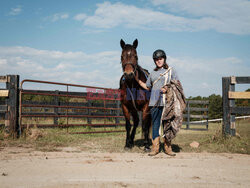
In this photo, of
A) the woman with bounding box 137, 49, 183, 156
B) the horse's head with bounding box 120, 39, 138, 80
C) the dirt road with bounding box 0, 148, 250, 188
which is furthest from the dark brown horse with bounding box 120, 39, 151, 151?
the dirt road with bounding box 0, 148, 250, 188

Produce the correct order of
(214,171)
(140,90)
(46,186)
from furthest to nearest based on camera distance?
(140,90)
(214,171)
(46,186)

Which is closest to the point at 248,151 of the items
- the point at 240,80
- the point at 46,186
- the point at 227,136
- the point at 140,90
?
the point at 227,136

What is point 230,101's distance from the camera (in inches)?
292

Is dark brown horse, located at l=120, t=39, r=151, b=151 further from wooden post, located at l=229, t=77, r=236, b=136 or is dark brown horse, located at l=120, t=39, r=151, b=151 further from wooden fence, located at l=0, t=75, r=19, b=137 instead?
wooden fence, located at l=0, t=75, r=19, b=137

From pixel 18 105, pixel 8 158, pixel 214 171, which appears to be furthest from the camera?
pixel 18 105

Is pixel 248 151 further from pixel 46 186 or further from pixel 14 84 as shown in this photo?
pixel 14 84

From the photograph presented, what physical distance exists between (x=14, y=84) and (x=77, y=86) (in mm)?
2520

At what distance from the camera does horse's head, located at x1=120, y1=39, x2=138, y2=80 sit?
5.20 meters

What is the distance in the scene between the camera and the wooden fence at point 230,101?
725cm

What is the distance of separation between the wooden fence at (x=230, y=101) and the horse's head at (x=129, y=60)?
337 centimetres

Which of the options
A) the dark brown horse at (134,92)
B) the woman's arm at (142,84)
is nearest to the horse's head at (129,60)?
the dark brown horse at (134,92)

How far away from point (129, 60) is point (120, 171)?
2.48 m

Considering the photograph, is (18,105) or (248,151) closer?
(248,151)

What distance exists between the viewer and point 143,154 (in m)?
5.45
